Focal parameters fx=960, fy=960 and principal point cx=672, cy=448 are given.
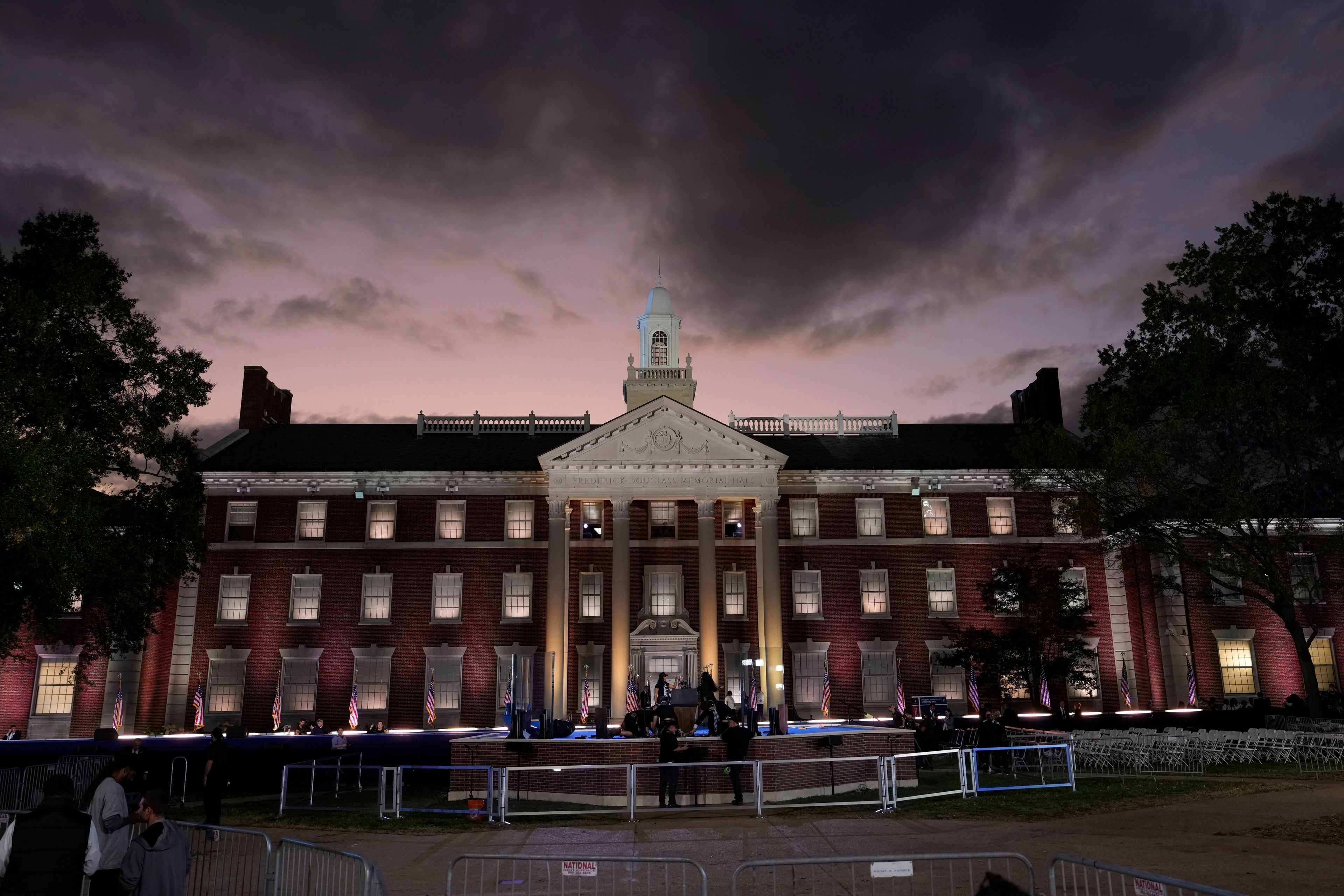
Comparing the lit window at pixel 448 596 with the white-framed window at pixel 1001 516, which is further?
the white-framed window at pixel 1001 516

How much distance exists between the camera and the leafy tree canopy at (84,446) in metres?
23.9

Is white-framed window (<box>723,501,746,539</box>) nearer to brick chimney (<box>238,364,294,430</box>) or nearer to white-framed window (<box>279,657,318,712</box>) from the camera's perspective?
white-framed window (<box>279,657,318,712</box>)

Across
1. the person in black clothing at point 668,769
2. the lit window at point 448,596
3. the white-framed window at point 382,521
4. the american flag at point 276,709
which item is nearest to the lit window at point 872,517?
the lit window at point 448,596

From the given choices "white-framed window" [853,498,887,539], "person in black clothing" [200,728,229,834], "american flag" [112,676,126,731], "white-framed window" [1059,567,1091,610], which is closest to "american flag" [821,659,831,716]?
"white-framed window" [853,498,887,539]

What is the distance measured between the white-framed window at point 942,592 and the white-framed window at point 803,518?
5.56 metres

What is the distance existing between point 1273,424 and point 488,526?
3091 centimetres

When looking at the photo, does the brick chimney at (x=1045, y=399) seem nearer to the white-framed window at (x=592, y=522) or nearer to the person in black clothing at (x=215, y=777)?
the white-framed window at (x=592, y=522)

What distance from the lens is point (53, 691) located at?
A: 4047 cm

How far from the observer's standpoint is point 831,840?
50.4 ft

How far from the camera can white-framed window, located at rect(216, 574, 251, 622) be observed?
42.2m

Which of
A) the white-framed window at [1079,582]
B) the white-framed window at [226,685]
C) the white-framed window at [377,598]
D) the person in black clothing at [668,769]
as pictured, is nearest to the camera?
the person in black clothing at [668,769]

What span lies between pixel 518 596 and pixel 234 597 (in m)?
12.5

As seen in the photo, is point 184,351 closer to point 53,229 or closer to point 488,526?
point 53,229

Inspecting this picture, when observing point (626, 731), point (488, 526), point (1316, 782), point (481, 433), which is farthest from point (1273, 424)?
point (481, 433)
